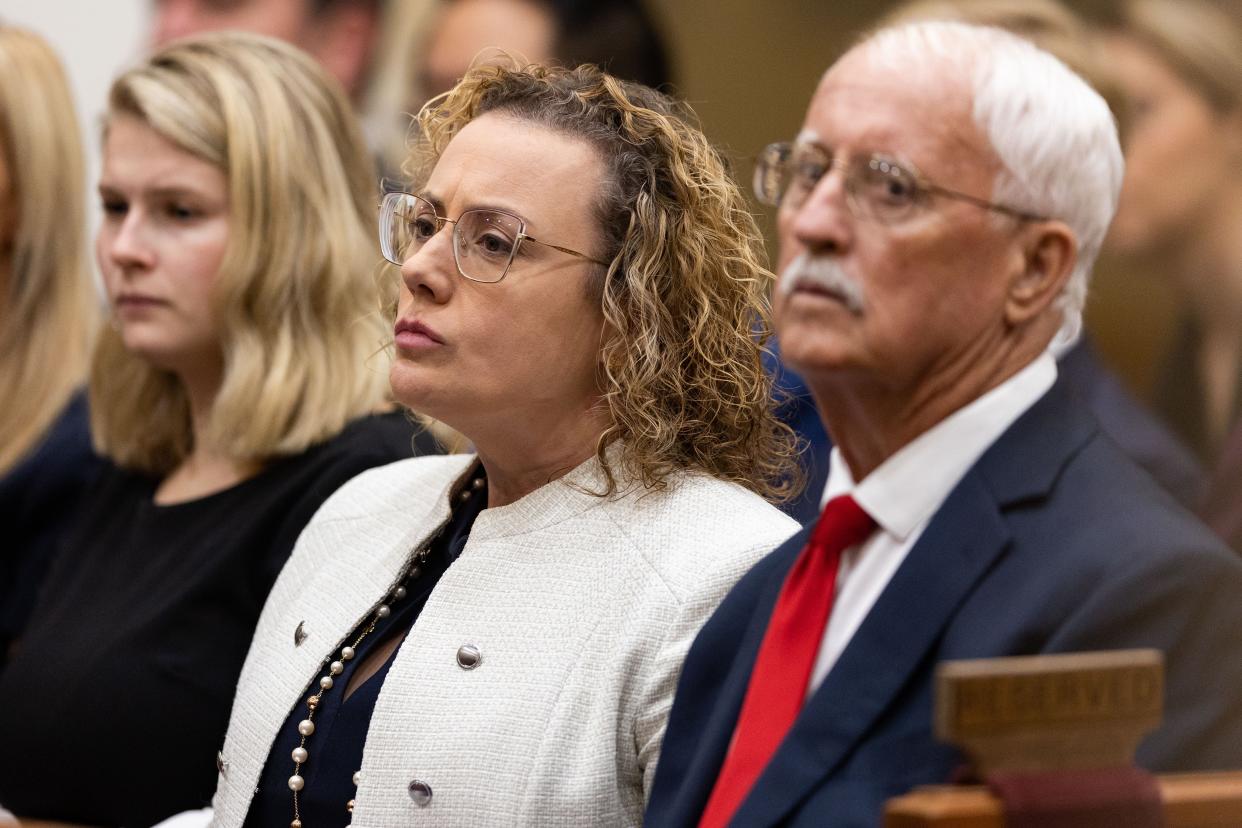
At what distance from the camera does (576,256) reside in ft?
6.97

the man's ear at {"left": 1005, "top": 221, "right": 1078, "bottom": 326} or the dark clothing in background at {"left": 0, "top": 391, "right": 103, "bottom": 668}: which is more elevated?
the man's ear at {"left": 1005, "top": 221, "right": 1078, "bottom": 326}

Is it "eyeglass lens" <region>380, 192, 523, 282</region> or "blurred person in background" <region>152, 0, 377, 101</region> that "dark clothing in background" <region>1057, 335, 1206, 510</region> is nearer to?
"eyeglass lens" <region>380, 192, 523, 282</region>

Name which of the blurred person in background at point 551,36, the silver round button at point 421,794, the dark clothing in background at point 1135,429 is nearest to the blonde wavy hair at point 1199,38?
the dark clothing in background at point 1135,429

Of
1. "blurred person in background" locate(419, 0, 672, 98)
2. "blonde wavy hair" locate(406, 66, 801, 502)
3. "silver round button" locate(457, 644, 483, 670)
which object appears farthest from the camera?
"blurred person in background" locate(419, 0, 672, 98)

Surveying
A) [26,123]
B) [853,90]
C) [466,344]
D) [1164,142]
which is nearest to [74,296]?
[26,123]

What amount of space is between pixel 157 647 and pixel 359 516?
0.45 metres

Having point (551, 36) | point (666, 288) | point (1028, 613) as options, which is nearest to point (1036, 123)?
point (1028, 613)

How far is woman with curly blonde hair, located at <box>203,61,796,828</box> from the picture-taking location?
6.30 ft

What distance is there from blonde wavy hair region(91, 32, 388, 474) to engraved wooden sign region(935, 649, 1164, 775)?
179 centimetres

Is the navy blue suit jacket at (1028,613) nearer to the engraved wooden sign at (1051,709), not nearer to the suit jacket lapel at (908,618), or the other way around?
the suit jacket lapel at (908,618)

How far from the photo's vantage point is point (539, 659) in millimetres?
1961

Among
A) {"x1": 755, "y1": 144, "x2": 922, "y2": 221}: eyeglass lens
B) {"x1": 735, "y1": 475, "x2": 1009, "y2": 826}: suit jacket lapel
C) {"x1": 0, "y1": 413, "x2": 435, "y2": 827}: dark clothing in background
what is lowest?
{"x1": 0, "y1": 413, "x2": 435, "y2": 827}: dark clothing in background

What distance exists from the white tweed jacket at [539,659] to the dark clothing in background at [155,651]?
1.07 feet

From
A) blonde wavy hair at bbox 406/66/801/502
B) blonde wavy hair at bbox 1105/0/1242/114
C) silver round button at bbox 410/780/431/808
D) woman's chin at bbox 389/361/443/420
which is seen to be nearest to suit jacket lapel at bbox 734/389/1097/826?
silver round button at bbox 410/780/431/808
